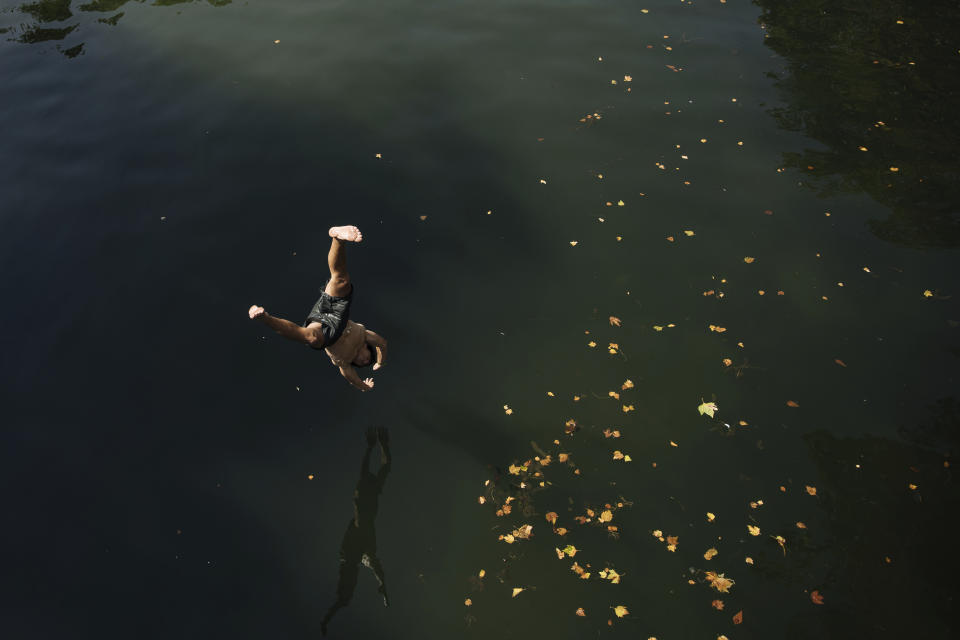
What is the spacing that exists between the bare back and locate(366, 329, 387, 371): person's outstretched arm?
0.22m

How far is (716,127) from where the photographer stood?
1415 centimetres

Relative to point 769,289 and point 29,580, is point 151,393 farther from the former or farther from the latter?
point 769,289

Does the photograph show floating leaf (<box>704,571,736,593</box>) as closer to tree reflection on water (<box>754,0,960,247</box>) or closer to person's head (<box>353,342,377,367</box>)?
person's head (<box>353,342,377,367</box>)

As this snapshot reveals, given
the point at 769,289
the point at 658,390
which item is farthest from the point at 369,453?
the point at 769,289

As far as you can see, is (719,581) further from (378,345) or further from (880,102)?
(880,102)

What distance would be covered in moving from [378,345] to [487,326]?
2021mm

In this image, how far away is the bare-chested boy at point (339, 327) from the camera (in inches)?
305

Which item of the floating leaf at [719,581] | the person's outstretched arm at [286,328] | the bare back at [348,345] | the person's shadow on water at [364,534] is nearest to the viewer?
the person's outstretched arm at [286,328]

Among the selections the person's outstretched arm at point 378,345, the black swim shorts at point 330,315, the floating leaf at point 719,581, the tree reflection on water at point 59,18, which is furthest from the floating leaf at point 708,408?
the tree reflection on water at point 59,18

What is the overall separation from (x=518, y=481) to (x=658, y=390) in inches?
110

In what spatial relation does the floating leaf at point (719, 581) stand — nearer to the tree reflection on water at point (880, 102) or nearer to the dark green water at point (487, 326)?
the dark green water at point (487, 326)

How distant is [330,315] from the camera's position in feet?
27.1

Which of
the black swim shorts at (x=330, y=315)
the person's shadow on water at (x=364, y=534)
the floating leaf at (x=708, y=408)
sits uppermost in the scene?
the black swim shorts at (x=330, y=315)

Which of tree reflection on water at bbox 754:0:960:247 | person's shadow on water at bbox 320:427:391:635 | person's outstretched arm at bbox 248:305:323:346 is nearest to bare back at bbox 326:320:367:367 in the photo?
person's outstretched arm at bbox 248:305:323:346
